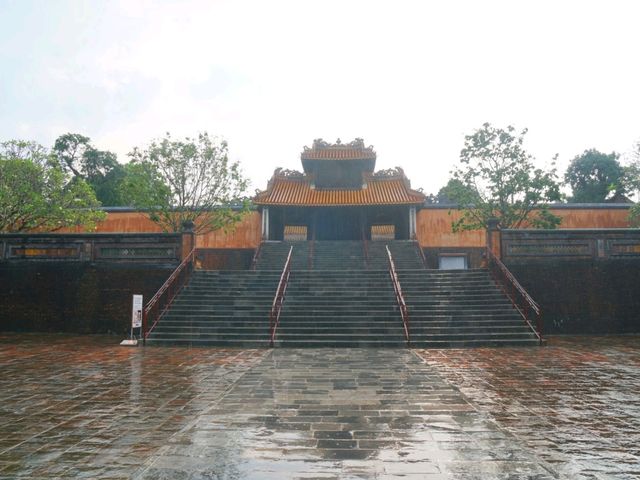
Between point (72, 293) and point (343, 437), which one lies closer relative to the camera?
point (343, 437)

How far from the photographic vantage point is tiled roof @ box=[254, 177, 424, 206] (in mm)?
23625

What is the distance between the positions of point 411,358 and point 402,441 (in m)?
5.25

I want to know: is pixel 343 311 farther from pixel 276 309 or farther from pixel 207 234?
pixel 207 234

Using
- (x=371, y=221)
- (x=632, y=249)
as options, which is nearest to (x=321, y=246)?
(x=371, y=221)

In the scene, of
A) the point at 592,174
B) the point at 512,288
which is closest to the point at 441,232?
the point at 512,288

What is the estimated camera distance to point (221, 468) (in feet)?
11.7

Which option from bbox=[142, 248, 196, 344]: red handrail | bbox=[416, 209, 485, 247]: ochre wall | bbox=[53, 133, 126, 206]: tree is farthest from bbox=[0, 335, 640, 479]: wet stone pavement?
bbox=[53, 133, 126, 206]: tree

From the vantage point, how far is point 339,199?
24.8 m

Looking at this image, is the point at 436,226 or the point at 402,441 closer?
the point at 402,441

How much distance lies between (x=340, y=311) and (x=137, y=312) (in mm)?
5667

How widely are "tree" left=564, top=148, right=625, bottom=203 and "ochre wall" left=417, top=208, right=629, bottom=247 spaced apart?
18.1 metres

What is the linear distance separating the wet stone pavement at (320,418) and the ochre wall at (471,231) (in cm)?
1342

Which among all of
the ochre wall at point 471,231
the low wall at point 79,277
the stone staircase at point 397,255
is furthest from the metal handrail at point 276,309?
the ochre wall at point 471,231

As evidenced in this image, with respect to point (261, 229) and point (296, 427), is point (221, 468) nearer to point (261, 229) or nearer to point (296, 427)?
point (296, 427)
